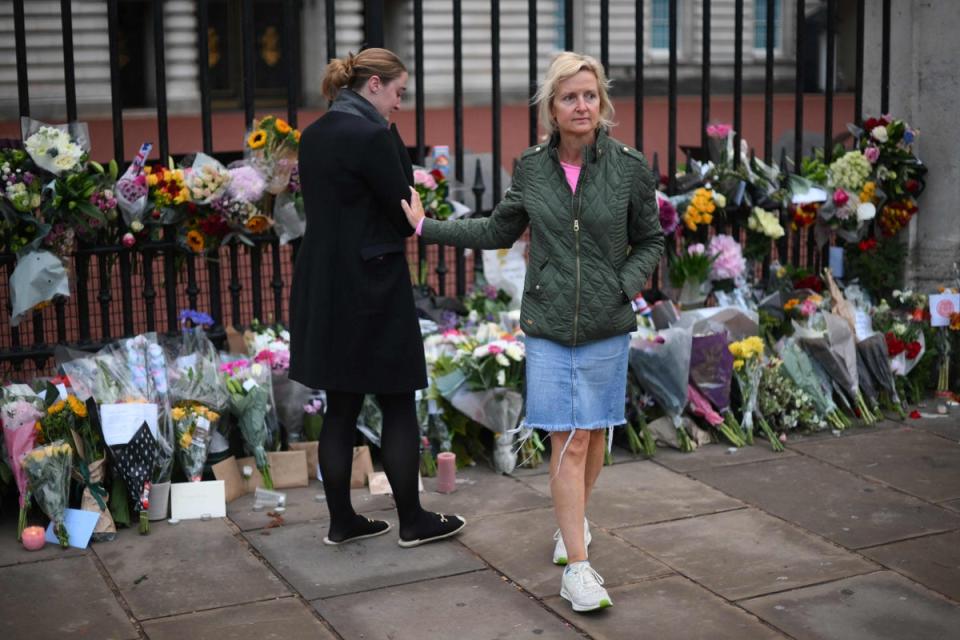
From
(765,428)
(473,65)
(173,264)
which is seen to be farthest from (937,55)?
(473,65)

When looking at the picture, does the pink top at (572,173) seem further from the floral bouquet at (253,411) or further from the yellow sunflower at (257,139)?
the yellow sunflower at (257,139)

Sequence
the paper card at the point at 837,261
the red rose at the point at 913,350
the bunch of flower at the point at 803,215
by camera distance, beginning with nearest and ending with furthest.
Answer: the red rose at the point at 913,350 → the bunch of flower at the point at 803,215 → the paper card at the point at 837,261

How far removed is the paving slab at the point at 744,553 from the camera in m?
4.30

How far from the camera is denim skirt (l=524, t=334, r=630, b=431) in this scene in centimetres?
409

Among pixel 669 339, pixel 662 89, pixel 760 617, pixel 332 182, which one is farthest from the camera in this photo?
pixel 662 89

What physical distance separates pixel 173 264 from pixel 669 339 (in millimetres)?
2317

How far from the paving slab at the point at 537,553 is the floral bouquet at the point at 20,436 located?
165cm

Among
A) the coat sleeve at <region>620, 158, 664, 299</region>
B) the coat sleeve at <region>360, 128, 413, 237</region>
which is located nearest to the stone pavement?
the coat sleeve at <region>620, 158, 664, 299</region>

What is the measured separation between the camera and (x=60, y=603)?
4.17 meters

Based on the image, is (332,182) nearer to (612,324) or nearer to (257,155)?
(612,324)

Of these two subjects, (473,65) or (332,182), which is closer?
(332,182)

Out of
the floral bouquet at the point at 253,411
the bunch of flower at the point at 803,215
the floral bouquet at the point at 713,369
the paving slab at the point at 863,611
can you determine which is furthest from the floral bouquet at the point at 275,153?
the paving slab at the point at 863,611

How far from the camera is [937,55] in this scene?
6.88 m

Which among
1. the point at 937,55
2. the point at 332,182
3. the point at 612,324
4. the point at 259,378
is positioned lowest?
the point at 259,378
